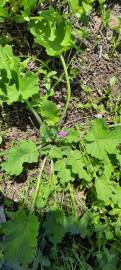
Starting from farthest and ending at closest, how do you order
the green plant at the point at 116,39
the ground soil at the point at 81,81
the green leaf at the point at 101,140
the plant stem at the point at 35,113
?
the green plant at the point at 116,39 → the ground soil at the point at 81,81 → the plant stem at the point at 35,113 → the green leaf at the point at 101,140

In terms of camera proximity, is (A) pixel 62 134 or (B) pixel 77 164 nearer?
(B) pixel 77 164

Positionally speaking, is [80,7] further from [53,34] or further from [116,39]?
[116,39]

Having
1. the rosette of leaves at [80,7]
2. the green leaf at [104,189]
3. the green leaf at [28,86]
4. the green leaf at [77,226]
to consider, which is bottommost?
the green leaf at [77,226]

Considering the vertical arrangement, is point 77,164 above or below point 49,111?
below

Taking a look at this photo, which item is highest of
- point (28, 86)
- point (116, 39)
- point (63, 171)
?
point (116, 39)

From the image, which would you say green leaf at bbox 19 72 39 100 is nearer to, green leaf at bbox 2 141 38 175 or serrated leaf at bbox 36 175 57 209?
green leaf at bbox 2 141 38 175

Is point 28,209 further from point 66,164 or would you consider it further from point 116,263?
point 116,263

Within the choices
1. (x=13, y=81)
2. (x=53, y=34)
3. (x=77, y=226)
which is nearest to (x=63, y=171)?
(x=77, y=226)

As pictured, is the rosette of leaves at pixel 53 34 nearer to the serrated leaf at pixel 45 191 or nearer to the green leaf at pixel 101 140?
the green leaf at pixel 101 140

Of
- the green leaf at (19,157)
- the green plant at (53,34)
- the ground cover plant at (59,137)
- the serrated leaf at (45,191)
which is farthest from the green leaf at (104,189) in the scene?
the green plant at (53,34)
